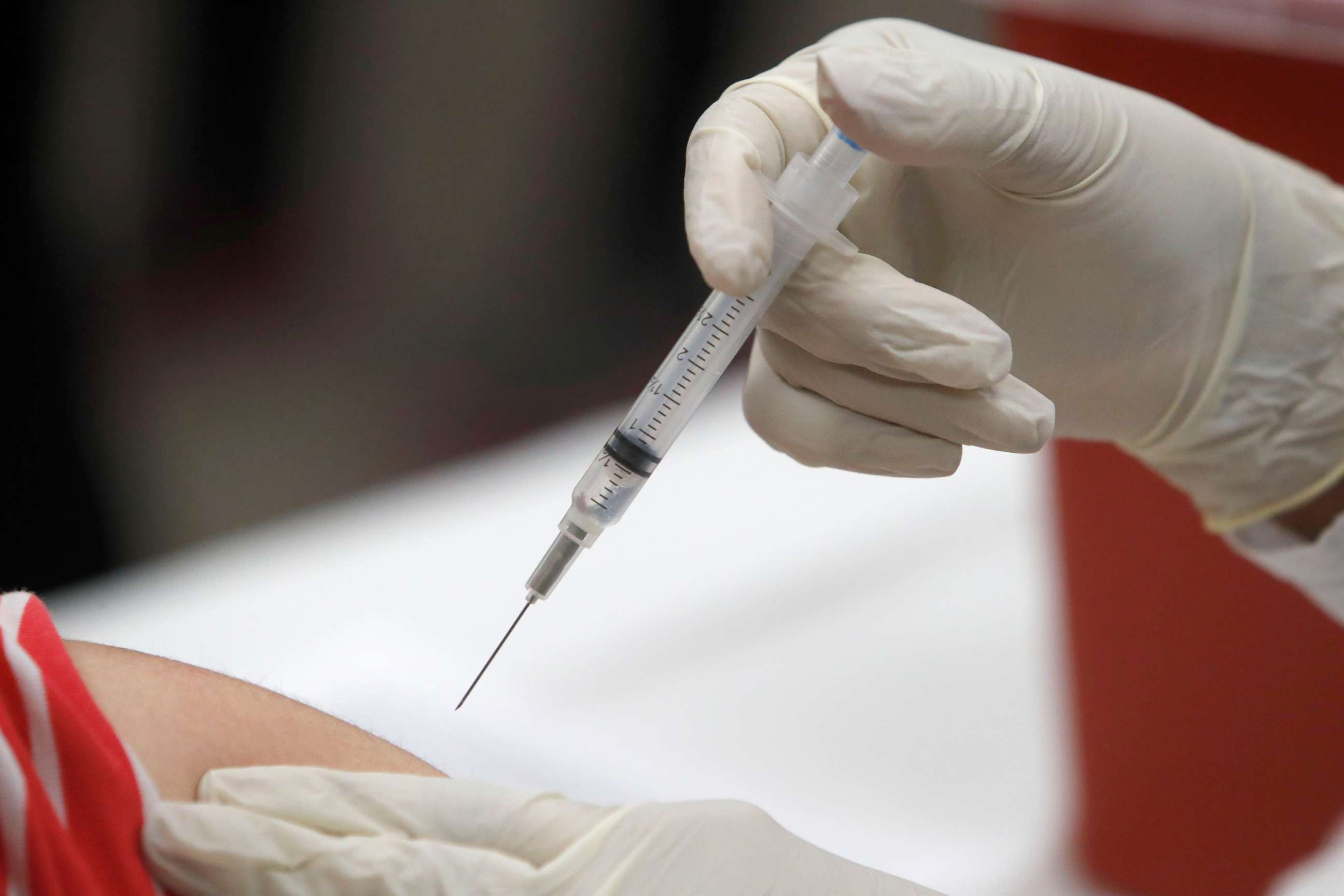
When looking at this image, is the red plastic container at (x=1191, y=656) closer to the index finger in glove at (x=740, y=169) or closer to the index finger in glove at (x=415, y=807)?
the index finger in glove at (x=740, y=169)

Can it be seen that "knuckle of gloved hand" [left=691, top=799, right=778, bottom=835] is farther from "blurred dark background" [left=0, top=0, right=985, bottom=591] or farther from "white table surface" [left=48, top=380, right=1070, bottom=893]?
"blurred dark background" [left=0, top=0, right=985, bottom=591]

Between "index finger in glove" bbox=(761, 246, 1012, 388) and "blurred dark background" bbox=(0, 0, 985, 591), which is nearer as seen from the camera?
"index finger in glove" bbox=(761, 246, 1012, 388)

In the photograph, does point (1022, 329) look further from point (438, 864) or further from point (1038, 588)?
point (1038, 588)

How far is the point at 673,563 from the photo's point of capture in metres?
2.45

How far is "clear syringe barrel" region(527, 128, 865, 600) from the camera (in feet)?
3.02

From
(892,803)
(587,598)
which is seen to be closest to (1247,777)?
(892,803)

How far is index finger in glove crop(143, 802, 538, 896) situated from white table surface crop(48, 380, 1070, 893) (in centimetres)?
74

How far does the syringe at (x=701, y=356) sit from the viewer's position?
92cm

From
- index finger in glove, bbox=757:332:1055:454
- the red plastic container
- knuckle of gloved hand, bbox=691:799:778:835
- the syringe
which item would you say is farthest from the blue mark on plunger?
the red plastic container

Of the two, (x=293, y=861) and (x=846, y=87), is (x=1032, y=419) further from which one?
(x=293, y=861)

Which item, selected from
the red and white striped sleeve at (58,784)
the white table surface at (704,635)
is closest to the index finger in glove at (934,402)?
the red and white striped sleeve at (58,784)

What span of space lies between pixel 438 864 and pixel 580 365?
2646mm

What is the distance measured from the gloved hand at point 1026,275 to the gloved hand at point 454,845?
38 centimetres

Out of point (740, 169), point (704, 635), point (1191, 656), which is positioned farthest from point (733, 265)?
point (704, 635)
